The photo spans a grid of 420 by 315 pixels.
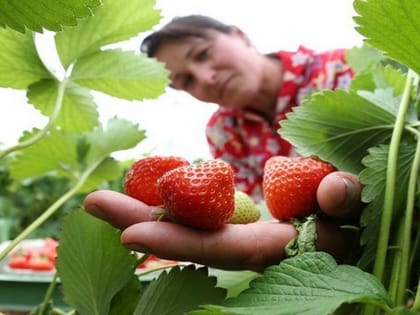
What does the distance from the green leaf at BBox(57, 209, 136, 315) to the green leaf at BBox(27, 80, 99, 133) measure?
0.14m

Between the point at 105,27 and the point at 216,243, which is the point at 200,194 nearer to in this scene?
the point at 216,243

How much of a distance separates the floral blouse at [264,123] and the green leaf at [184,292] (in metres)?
1.27

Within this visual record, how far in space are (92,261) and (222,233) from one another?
111mm

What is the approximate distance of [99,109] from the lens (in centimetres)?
56

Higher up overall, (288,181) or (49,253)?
(288,181)

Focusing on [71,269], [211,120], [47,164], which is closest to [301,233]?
[71,269]

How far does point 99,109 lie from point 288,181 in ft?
0.78

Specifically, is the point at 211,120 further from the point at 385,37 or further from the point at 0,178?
the point at 385,37

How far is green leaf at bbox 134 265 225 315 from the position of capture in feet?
1.21

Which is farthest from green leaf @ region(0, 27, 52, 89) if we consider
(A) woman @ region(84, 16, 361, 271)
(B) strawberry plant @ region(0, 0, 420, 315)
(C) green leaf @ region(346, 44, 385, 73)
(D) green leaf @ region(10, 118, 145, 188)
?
(A) woman @ region(84, 16, 361, 271)

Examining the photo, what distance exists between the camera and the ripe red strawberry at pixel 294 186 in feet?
1.29

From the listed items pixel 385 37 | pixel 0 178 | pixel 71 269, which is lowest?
pixel 0 178

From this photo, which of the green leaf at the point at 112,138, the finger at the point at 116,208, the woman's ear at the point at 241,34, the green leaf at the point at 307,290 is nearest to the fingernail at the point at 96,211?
the finger at the point at 116,208

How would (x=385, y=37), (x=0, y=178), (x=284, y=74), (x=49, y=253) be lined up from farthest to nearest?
(x=0, y=178), (x=284, y=74), (x=49, y=253), (x=385, y=37)
